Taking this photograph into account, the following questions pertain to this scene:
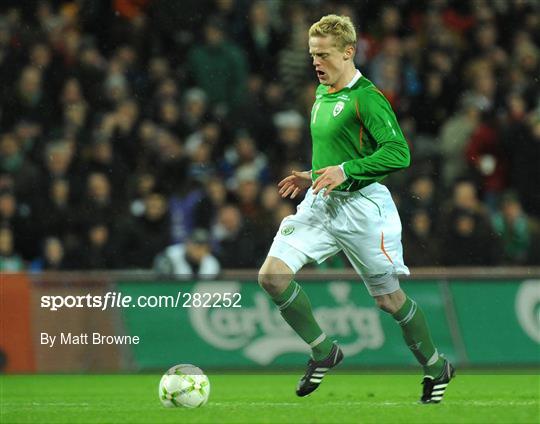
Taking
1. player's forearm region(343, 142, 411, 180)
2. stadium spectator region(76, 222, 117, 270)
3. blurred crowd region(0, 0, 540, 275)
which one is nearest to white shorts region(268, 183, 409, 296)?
player's forearm region(343, 142, 411, 180)

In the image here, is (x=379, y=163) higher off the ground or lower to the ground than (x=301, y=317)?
higher

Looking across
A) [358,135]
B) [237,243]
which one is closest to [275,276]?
[358,135]

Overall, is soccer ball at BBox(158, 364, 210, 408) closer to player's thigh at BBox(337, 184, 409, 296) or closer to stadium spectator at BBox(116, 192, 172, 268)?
player's thigh at BBox(337, 184, 409, 296)

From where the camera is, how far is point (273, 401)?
8578 millimetres

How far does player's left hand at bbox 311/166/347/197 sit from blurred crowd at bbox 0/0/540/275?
5190mm

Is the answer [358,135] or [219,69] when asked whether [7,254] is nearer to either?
[219,69]

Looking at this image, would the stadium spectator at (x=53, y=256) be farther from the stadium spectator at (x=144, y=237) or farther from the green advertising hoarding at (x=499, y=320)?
the green advertising hoarding at (x=499, y=320)

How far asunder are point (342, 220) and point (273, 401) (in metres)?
1.45

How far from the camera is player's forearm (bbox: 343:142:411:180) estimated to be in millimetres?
7477

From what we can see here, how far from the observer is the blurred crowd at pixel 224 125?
43.5 ft

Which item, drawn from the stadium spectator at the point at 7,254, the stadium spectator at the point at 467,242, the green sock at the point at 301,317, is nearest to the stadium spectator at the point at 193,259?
the stadium spectator at the point at 7,254

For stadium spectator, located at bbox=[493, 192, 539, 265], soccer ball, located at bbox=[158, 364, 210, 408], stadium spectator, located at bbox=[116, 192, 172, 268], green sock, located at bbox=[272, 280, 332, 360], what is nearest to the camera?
soccer ball, located at bbox=[158, 364, 210, 408]

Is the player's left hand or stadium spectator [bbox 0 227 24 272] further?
stadium spectator [bbox 0 227 24 272]

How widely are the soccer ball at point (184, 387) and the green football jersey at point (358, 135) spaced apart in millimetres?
1376
